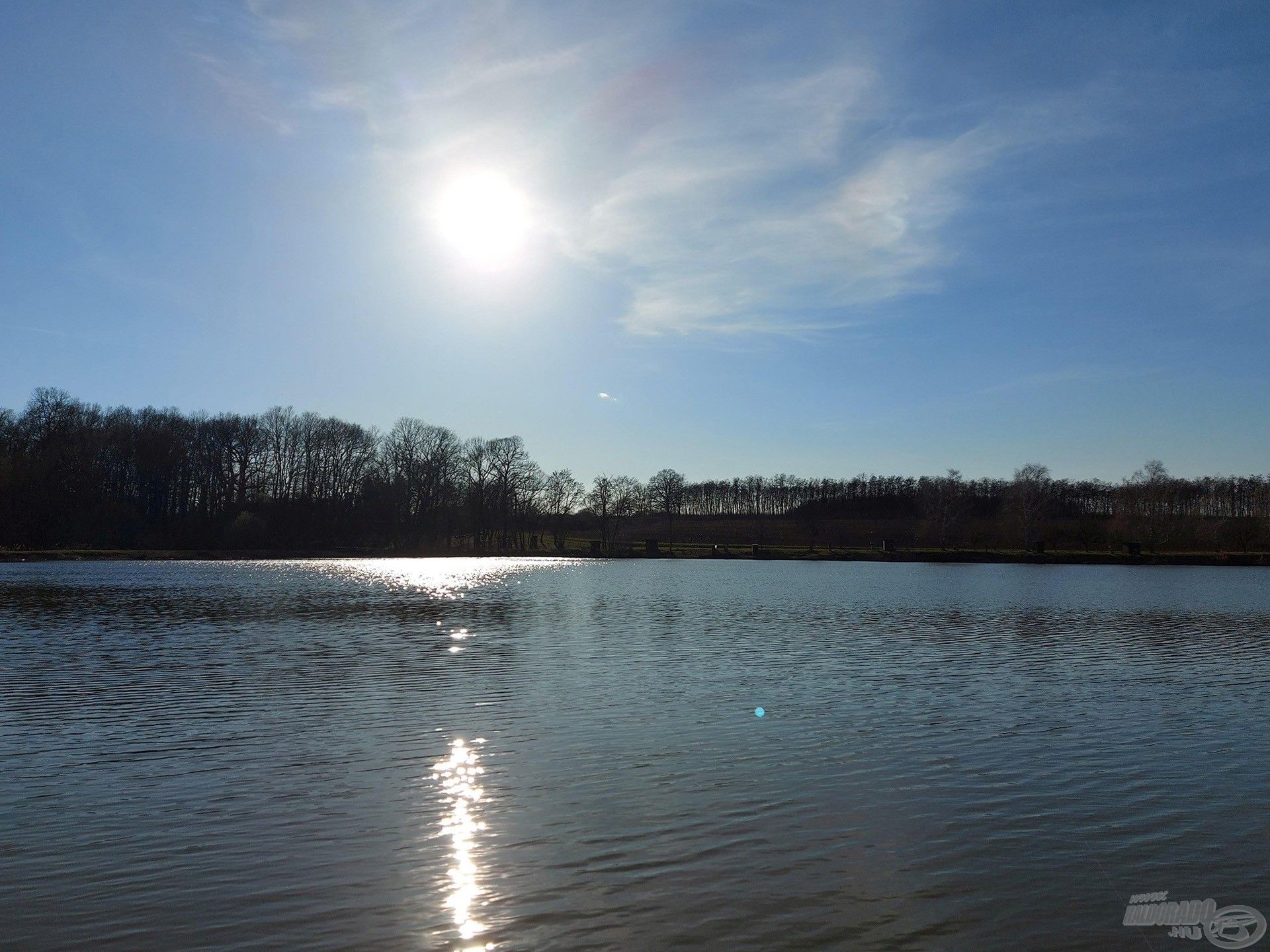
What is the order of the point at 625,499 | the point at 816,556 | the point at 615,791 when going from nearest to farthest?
the point at 615,791
the point at 816,556
the point at 625,499

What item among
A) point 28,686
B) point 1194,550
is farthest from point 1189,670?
point 1194,550

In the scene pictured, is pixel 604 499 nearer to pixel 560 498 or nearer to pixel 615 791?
pixel 560 498

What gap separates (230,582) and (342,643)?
31.6m

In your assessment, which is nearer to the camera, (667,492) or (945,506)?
(945,506)

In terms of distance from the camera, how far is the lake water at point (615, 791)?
292 inches

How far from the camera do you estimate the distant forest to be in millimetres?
98500

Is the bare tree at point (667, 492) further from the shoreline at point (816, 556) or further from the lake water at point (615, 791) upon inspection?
the lake water at point (615, 791)

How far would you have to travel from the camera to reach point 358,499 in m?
120

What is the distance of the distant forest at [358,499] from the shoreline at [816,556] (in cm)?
380

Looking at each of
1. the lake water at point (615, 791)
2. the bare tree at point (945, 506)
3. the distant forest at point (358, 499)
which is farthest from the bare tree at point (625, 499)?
the lake water at point (615, 791)

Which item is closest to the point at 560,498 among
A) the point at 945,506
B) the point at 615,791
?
the point at 945,506

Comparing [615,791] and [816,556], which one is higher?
[816,556]

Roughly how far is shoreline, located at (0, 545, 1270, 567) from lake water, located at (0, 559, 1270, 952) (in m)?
72.4

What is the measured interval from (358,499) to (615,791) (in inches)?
4514
